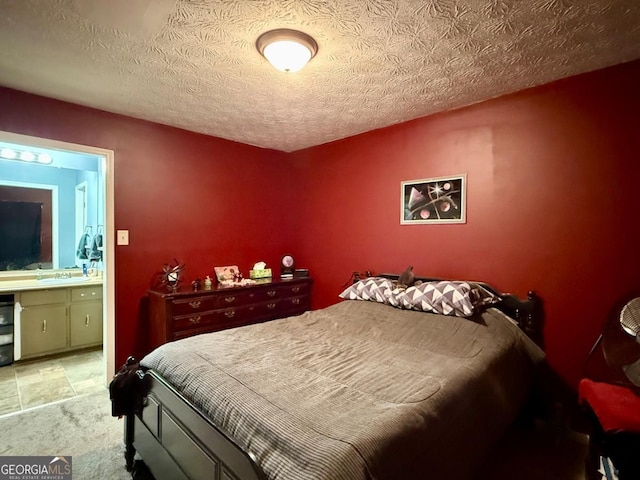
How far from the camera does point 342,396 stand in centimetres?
131

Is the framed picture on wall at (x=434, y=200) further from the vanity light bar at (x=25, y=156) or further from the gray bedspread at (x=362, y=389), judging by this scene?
the vanity light bar at (x=25, y=156)

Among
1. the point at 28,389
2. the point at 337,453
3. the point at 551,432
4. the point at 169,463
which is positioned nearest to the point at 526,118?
the point at 551,432

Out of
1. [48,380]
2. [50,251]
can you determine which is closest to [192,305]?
[48,380]

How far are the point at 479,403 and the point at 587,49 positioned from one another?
2.02 meters

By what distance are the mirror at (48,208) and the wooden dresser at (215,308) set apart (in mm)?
1466

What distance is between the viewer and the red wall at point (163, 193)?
8.75 ft

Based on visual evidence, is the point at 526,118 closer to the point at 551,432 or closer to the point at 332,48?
the point at 332,48

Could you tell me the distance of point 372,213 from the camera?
131 inches

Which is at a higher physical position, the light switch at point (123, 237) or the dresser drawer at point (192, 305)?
the light switch at point (123, 237)

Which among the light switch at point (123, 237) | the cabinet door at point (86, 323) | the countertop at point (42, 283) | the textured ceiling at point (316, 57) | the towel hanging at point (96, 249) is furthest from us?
the towel hanging at point (96, 249)

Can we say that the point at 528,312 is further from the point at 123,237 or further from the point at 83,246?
the point at 83,246

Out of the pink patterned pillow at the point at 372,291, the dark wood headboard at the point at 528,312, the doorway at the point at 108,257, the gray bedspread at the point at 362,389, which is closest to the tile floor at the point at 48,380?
the doorway at the point at 108,257

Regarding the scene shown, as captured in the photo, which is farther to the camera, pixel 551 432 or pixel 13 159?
pixel 13 159

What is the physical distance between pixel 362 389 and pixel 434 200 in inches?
77.4
